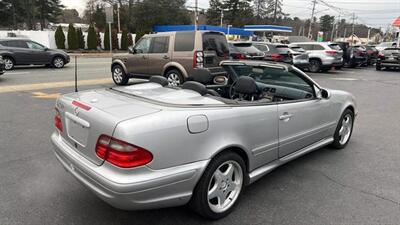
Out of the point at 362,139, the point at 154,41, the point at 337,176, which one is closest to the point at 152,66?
the point at 154,41

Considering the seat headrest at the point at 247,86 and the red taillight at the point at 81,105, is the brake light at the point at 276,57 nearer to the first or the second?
the seat headrest at the point at 247,86

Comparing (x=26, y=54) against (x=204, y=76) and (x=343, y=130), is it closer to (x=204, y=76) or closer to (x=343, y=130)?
(x=204, y=76)

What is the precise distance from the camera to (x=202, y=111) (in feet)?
8.78

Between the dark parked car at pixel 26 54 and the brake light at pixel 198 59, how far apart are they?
9913 mm

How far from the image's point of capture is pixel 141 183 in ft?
7.75

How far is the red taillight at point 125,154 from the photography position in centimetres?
236

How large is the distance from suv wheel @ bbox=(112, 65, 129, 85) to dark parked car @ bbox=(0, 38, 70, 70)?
6.11 meters

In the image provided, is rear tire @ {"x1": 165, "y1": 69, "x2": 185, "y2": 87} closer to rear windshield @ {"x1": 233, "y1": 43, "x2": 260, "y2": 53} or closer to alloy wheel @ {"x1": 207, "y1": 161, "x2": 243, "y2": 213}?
rear windshield @ {"x1": 233, "y1": 43, "x2": 260, "y2": 53}

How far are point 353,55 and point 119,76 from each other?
55.5ft

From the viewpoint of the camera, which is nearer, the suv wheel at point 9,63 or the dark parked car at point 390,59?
the suv wheel at point 9,63

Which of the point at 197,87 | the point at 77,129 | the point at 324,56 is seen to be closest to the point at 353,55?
the point at 324,56

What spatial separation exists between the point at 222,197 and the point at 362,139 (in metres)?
3.74

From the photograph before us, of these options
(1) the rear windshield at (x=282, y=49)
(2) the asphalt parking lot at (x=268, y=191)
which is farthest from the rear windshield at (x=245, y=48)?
(2) the asphalt parking lot at (x=268, y=191)

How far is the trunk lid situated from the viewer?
8.22ft
